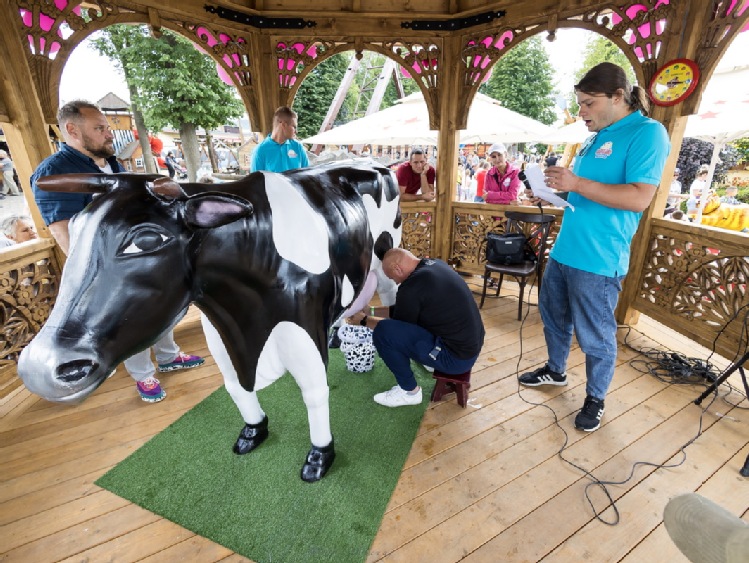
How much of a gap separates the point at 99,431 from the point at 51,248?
1389mm

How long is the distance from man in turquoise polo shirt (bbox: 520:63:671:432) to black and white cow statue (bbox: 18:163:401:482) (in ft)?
3.57

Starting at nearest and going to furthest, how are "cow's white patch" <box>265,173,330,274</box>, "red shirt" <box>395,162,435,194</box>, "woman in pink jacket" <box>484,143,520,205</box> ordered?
"cow's white patch" <box>265,173,330,274</box> < "red shirt" <box>395,162,435,194</box> < "woman in pink jacket" <box>484,143,520,205</box>

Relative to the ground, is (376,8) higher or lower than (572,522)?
higher

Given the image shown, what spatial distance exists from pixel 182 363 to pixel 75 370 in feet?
6.59

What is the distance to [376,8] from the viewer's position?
360 centimetres

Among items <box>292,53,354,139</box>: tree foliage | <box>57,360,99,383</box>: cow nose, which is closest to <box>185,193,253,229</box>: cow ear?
<box>57,360,99,383</box>: cow nose

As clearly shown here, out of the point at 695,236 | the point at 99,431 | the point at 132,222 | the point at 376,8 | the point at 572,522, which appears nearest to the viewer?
the point at 132,222

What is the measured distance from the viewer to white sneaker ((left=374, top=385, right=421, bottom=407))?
7.32 ft

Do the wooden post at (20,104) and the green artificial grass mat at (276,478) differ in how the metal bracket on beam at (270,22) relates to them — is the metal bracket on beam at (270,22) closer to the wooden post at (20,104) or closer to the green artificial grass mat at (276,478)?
the wooden post at (20,104)

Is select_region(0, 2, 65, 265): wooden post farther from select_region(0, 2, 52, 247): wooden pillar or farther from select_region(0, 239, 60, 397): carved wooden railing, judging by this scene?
select_region(0, 239, 60, 397): carved wooden railing

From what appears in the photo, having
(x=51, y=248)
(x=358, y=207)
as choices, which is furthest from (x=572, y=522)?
(x=51, y=248)

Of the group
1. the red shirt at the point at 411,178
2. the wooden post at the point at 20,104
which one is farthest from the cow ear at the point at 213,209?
the red shirt at the point at 411,178

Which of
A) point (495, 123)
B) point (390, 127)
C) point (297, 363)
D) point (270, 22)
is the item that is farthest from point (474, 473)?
point (390, 127)

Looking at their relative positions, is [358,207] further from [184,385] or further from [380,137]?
[380,137]
